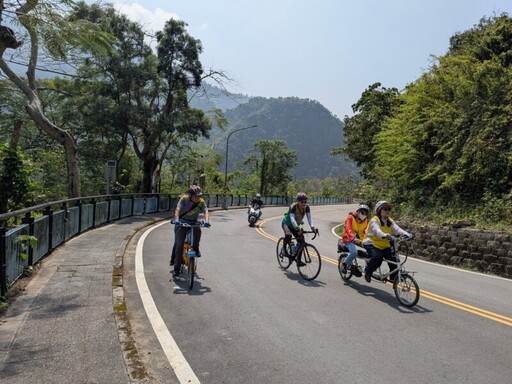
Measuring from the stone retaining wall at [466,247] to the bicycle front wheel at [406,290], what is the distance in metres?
5.83

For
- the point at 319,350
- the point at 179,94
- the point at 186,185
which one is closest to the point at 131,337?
the point at 319,350

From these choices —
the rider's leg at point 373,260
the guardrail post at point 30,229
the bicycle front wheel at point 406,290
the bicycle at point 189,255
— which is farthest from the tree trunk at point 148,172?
the bicycle front wheel at point 406,290

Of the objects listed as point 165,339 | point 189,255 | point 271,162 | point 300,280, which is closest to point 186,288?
point 189,255

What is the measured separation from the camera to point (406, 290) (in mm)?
7121

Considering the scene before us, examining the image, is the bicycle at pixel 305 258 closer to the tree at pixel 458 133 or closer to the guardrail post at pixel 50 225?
the guardrail post at pixel 50 225

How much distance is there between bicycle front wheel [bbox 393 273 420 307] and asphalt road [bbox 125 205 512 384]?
0.15m

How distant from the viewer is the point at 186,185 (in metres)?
60.1

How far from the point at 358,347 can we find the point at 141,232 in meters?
12.2

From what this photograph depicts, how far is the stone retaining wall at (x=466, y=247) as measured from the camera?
38.7 feet

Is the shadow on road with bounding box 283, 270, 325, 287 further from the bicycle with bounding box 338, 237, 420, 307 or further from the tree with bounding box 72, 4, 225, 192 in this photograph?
the tree with bounding box 72, 4, 225, 192

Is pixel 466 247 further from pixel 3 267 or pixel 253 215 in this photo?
pixel 253 215

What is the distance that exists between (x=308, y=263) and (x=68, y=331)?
207 inches

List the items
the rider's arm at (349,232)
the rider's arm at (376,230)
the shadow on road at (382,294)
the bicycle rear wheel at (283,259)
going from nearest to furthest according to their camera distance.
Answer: the shadow on road at (382,294) → the rider's arm at (376,230) → the rider's arm at (349,232) → the bicycle rear wheel at (283,259)

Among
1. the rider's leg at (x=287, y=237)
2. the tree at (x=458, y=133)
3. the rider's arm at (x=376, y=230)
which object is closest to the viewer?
the rider's arm at (x=376, y=230)
